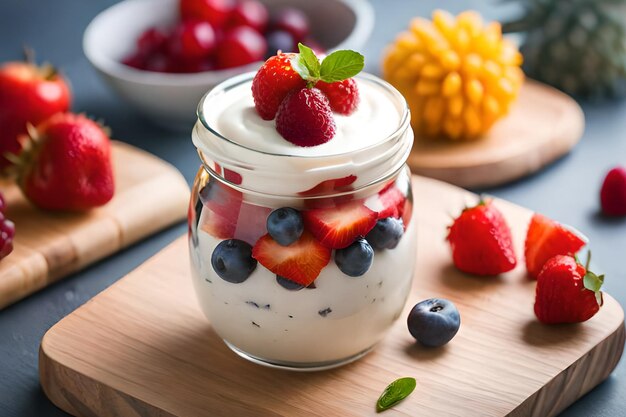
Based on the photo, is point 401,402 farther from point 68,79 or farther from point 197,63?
point 68,79

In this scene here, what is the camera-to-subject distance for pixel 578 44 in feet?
6.71

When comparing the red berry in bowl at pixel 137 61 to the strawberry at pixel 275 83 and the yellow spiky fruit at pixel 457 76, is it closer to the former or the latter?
the yellow spiky fruit at pixel 457 76

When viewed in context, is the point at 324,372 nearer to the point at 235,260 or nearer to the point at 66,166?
the point at 235,260

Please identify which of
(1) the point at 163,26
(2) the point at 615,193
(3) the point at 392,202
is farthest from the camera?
(1) the point at 163,26

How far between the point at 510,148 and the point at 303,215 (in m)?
0.79

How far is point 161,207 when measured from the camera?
166 centimetres

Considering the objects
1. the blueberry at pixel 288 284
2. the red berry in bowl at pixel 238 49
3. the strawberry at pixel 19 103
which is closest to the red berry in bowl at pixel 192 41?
the red berry in bowl at pixel 238 49

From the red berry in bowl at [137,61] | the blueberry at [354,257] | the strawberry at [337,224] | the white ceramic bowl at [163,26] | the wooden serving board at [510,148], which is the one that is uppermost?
the strawberry at [337,224]

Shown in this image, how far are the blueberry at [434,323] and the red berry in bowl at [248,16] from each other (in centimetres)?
94

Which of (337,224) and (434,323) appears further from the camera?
(434,323)

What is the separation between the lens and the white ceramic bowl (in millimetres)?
1846

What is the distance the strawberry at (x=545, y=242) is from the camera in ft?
4.63

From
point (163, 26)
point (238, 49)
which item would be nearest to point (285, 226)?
point (238, 49)

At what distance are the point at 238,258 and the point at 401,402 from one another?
0.28m
